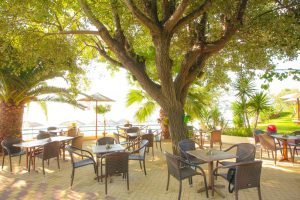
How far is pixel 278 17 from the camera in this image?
6.69 m

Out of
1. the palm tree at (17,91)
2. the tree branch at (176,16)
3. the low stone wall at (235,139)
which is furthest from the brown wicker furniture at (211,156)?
the palm tree at (17,91)

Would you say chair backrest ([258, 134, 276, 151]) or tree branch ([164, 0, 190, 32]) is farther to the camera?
chair backrest ([258, 134, 276, 151])

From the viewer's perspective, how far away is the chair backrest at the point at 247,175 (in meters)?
4.04

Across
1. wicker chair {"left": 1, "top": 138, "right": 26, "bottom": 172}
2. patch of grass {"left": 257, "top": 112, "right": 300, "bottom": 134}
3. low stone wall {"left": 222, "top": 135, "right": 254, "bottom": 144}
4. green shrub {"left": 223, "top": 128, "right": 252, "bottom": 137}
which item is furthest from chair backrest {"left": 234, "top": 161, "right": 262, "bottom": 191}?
patch of grass {"left": 257, "top": 112, "right": 300, "bottom": 134}

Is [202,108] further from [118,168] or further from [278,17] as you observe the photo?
[118,168]

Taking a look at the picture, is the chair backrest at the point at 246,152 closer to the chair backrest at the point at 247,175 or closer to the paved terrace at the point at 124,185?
the paved terrace at the point at 124,185

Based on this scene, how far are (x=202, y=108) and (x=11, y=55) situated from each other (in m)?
8.23

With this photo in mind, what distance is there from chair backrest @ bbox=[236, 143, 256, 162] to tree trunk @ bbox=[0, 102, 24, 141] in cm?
828

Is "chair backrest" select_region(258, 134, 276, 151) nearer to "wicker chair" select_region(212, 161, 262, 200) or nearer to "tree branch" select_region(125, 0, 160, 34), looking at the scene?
"wicker chair" select_region(212, 161, 262, 200)

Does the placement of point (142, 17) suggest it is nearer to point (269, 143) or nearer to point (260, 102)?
point (269, 143)

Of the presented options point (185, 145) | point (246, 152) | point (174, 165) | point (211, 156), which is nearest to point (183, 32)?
point (185, 145)

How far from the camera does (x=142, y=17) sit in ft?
18.7

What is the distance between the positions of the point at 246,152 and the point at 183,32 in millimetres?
4412

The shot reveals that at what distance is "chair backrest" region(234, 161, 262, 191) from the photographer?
4035 millimetres
